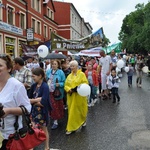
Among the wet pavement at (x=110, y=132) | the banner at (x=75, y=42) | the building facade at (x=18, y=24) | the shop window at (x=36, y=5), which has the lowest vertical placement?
the wet pavement at (x=110, y=132)

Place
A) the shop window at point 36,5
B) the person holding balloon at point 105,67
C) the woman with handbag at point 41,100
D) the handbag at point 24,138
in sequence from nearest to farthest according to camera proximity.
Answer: the handbag at point 24,138 < the woman with handbag at point 41,100 < the person holding balloon at point 105,67 < the shop window at point 36,5

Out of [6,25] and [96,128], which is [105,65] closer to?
[96,128]

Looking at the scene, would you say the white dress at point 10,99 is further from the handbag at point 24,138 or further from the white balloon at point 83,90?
the white balloon at point 83,90

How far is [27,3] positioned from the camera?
95.2ft

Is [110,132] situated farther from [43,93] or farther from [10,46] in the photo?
[10,46]

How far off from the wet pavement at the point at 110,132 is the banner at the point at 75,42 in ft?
26.4

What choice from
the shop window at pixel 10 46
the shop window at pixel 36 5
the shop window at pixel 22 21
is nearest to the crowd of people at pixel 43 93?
the shop window at pixel 10 46

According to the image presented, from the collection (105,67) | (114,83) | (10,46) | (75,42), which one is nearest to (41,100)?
(114,83)

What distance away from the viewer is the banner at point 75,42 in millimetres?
15971

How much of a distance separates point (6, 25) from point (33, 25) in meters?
9.15

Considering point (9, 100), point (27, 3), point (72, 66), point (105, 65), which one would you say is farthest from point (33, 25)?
point (9, 100)

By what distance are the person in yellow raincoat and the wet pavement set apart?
0.22 meters

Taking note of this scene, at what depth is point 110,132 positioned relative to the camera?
5789mm

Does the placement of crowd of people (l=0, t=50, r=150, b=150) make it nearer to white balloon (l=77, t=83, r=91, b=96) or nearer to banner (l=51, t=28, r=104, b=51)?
white balloon (l=77, t=83, r=91, b=96)
